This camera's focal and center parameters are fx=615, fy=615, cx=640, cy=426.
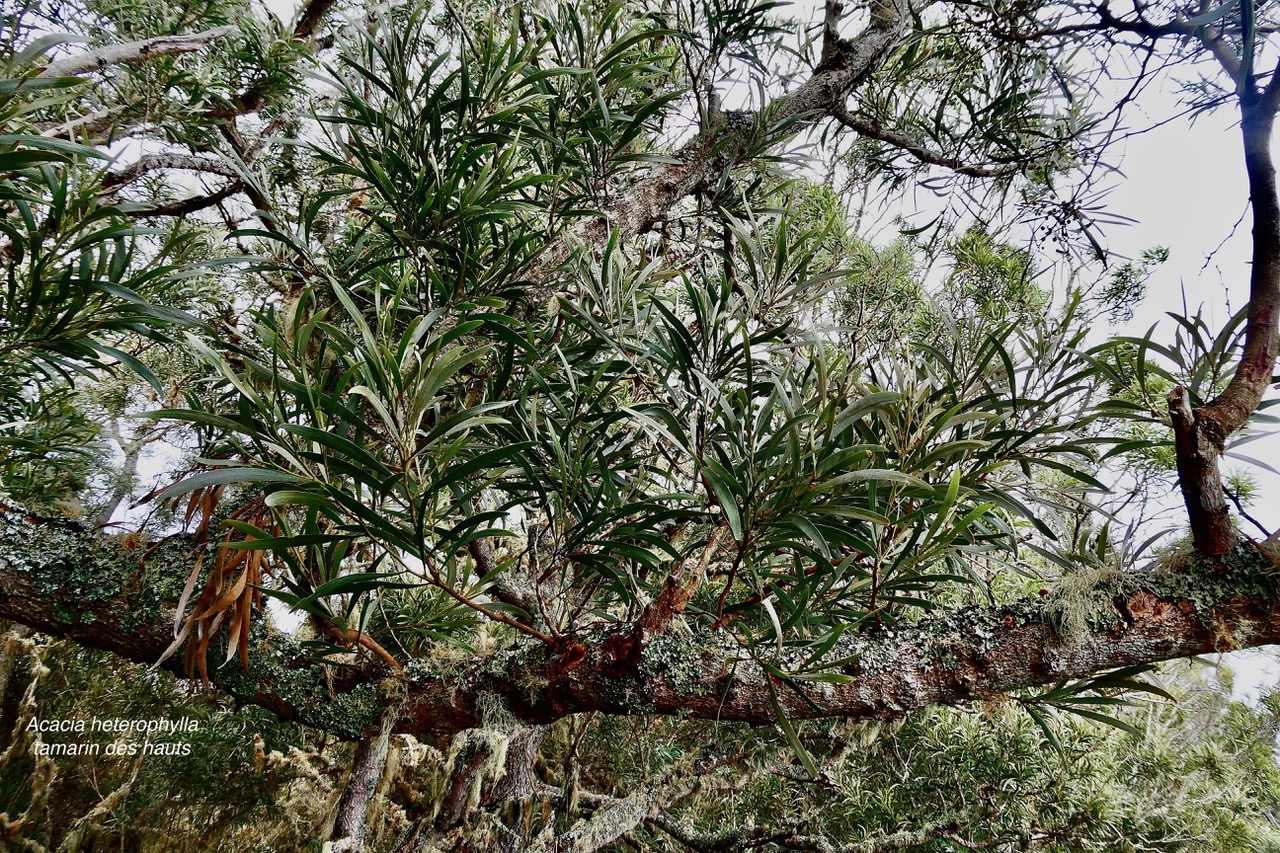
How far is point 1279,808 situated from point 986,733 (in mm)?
1321

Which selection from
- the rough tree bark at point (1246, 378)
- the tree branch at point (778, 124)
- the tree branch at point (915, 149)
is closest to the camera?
the rough tree bark at point (1246, 378)

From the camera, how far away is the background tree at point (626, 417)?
2.56ft

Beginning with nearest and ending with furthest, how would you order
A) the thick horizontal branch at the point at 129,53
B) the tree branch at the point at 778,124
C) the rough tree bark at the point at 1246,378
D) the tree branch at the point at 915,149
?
the rough tree bark at the point at 1246,378 → the thick horizontal branch at the point at 129,53 → the tree branch at the point at 778,124 → the tree branch at the point at 915,149

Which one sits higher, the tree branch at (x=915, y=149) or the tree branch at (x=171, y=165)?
the tree branch at (x=915, y=149)

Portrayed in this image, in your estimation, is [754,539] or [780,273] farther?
[780,273]

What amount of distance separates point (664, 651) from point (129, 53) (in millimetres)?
1591

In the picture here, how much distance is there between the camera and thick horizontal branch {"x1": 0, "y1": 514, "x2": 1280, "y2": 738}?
31.6 inches

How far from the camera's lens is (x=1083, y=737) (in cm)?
168

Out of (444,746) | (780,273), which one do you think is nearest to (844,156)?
(780,273)

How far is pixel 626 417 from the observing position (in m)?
0.97

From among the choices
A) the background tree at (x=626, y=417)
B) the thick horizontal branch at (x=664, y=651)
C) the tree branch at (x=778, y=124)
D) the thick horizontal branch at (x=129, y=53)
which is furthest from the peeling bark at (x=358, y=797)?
the thick horizontal branch at (x=129, y=53)

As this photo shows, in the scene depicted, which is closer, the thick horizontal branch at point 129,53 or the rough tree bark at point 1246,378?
the rough tree bark at point 1246,378

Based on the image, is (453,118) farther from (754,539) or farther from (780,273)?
(754,539)

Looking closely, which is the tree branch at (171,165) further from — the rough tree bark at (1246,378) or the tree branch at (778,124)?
the rough tree bark at (1246,378)
